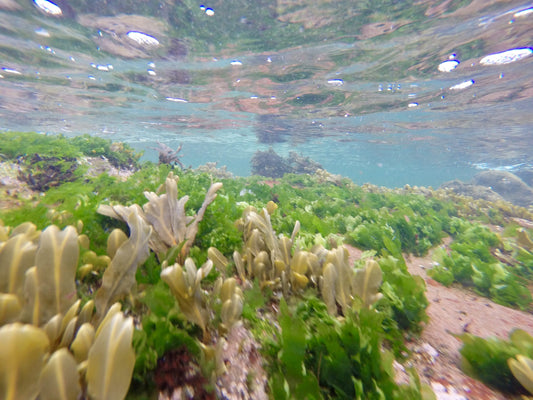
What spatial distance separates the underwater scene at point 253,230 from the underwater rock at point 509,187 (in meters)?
7.27

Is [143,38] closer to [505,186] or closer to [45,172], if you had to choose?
[45,172]

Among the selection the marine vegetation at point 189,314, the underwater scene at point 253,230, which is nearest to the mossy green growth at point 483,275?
the underwater scene at point 253,230

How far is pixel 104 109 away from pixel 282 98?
14734 millimetres

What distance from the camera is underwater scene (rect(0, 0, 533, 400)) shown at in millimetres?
1156

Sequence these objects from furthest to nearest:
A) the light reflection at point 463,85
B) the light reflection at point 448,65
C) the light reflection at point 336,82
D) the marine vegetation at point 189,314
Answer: the light reflection at point 336,82
the light reflection at point 463,85
the light reflection at point 448,65
the marine vegetation at point 189,314

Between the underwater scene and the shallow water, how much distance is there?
0.33 feet

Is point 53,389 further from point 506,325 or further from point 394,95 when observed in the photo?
point 394,95

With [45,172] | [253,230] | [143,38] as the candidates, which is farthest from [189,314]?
[143,38]

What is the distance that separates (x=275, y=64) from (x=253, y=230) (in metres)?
10.7

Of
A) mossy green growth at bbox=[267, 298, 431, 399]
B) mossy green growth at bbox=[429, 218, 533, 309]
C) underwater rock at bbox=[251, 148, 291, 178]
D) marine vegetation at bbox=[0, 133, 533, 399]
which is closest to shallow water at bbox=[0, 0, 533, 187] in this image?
underwater rock at bbox=[251, 148, 291, 178]

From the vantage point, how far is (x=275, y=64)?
1072cm

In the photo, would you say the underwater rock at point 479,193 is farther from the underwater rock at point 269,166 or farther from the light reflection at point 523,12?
the underwater rock at point 269,166

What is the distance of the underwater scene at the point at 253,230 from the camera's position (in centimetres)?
116

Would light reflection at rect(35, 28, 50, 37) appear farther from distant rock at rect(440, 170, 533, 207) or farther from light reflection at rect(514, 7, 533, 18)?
distant rock at rect(440, 170, 533, 207)
